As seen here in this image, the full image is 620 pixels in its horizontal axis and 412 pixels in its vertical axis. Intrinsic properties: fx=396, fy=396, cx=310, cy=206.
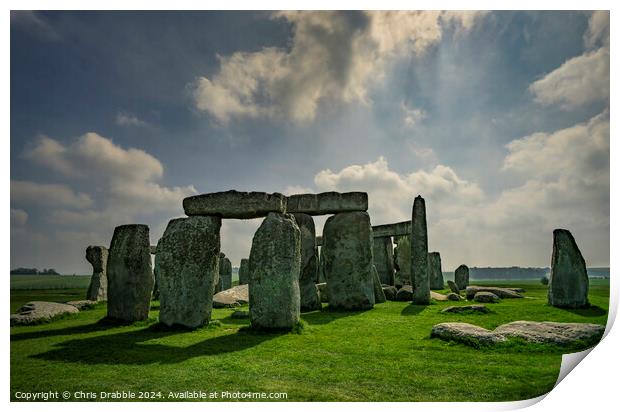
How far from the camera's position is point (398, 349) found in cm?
641

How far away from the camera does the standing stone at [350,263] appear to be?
11883 mm

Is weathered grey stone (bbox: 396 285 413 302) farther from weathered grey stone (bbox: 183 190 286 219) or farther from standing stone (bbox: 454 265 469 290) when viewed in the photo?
standing stone (bbox: 454 265 469 290)

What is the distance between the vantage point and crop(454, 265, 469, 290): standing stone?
22.6 meters

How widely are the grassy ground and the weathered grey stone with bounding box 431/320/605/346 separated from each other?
219 mm

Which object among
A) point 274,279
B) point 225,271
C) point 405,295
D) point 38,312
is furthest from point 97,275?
point 405,295

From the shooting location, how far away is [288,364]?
555 cm

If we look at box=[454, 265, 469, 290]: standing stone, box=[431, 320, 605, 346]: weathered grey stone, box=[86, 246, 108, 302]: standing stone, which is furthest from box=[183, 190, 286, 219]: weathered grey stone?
box=[454, 265, 469, 290]: standing stone

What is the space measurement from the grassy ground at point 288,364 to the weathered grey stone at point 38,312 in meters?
0.93

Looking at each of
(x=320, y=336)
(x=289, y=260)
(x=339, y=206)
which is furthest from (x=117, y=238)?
(x=339, y=206)

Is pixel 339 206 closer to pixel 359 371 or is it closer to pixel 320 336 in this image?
pixel 320 336

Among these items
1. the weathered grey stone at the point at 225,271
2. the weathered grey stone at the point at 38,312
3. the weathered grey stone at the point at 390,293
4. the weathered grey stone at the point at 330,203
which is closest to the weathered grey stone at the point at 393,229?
the weathered grey stone at the point at 390,293

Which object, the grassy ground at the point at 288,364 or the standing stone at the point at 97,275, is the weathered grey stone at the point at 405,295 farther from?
the standing stone at the point at 97,275

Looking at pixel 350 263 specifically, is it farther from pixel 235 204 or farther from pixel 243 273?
pixel 243 273

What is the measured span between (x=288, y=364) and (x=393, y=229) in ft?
48.3
